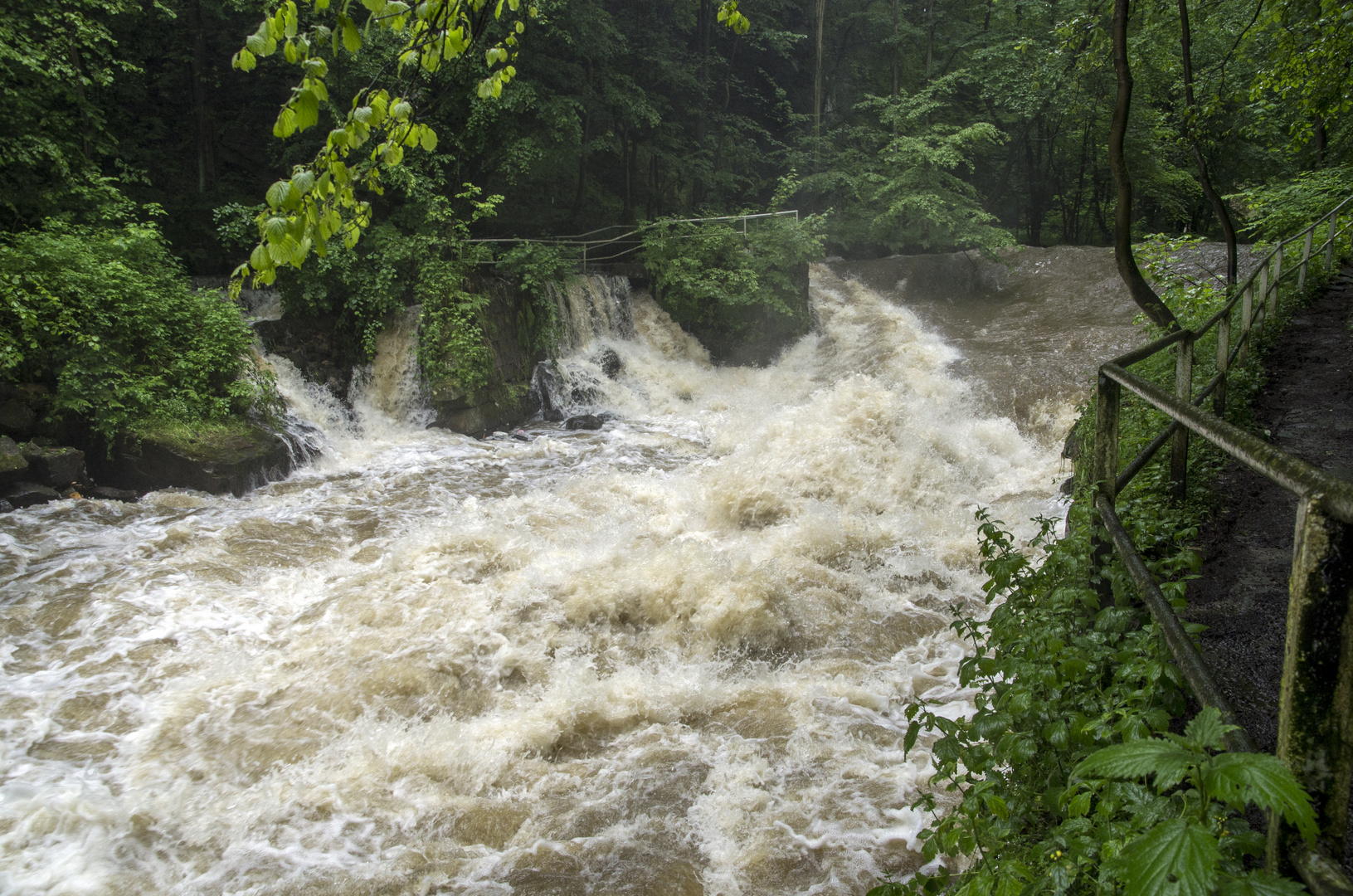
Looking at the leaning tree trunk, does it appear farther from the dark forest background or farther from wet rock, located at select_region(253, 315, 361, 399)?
wet rock, located at select_region(253, 315, 361, 399)

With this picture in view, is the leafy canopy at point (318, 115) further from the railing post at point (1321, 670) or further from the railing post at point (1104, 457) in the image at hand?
the railing post at point (1104, 457)

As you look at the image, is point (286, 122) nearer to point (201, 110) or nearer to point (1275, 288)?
point (1275, 288)

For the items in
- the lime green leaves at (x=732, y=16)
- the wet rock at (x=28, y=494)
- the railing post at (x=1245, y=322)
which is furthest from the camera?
the wet rock at (x=28, y=494)

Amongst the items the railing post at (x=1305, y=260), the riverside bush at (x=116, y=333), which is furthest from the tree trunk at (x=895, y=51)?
the riverside bush at (x=116, y=333)

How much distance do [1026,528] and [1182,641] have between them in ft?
22.7

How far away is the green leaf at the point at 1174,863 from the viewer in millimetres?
1175

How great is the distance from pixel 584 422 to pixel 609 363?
6.24ft

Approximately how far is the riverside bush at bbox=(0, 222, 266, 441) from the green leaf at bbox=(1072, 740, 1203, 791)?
10.3 metres

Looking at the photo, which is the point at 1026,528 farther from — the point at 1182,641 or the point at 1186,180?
the point at 1186,180

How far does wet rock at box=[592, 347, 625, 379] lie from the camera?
47.5 ft

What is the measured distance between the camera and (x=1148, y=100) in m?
17.2

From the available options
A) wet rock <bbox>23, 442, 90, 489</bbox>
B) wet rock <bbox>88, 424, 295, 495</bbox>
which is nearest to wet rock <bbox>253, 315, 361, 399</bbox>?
wet rock <bbox>88, 424, 295, 495</bbox>

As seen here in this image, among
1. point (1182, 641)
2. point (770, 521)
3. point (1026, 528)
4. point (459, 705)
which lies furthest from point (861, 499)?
point (1182, 641)

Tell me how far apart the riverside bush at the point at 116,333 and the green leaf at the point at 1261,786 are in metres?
10.5
